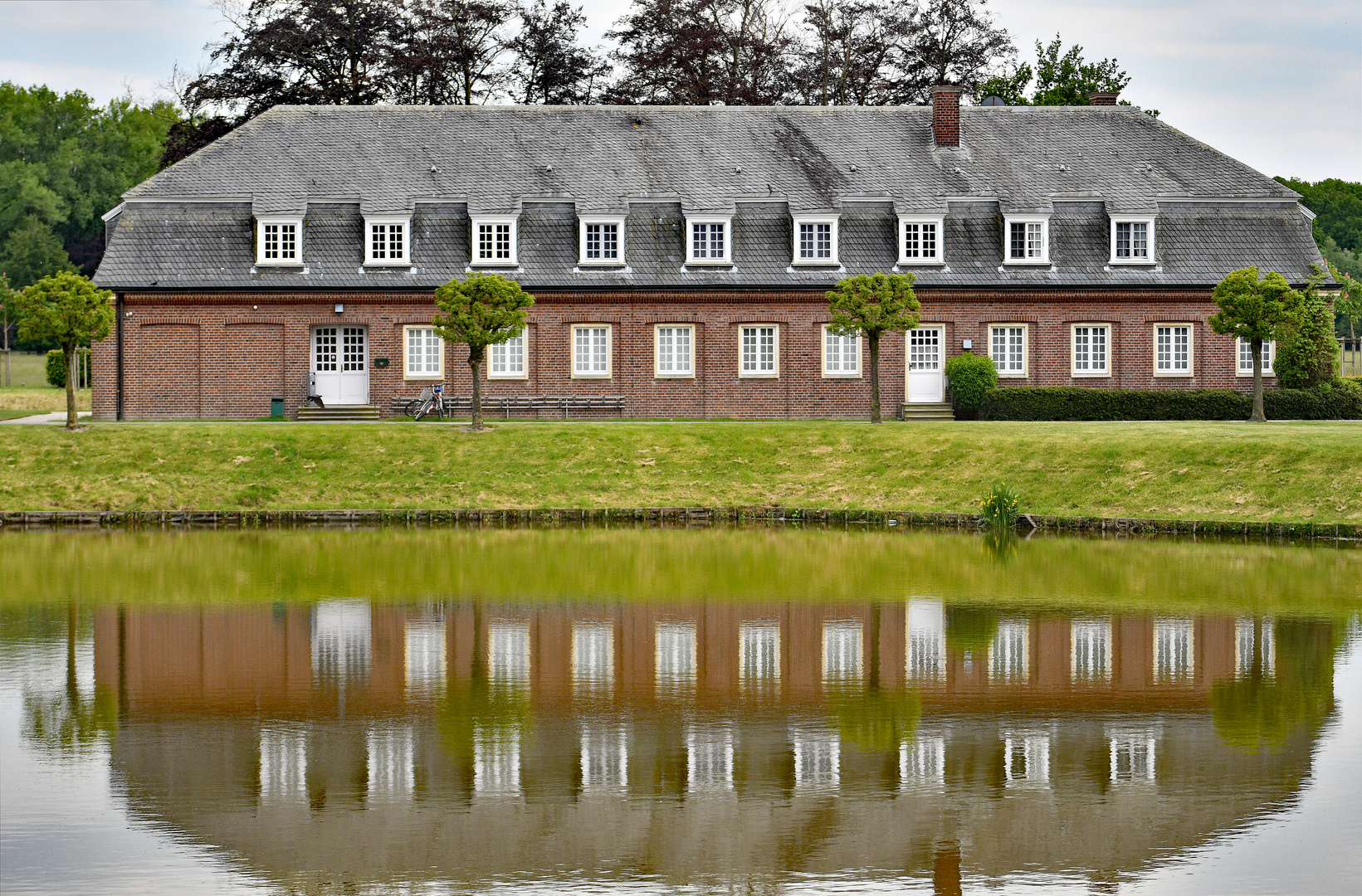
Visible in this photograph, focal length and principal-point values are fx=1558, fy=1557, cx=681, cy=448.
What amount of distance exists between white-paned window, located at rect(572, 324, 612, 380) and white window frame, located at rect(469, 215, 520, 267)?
2401mm

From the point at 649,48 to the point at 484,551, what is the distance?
107 feet

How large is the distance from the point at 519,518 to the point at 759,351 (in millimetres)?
14135

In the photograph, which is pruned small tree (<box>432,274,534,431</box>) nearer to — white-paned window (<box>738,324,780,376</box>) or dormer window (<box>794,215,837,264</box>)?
white-paned window (<box>738,324,780,376</box>)

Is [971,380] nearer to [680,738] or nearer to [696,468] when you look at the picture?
[696,468]

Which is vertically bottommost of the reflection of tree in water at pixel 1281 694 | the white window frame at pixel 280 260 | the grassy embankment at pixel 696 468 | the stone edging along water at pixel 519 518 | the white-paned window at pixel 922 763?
the white-paned window at pixel 922 763

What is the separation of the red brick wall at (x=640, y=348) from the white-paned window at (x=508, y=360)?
0.17 meters

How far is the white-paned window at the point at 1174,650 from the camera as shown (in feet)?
43.3

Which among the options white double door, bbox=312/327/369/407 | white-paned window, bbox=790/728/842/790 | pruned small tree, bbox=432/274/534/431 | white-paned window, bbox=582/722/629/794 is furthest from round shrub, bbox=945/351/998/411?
white-paned window, bbox=582/722/629/794

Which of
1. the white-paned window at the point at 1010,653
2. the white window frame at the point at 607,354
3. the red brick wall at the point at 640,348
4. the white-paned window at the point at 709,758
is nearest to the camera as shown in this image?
the white-paned window at the point at 709,758

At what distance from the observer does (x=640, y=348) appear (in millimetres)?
39438

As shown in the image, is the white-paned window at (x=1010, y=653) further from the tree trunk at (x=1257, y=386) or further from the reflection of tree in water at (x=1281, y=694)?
the tree trunk at (x=1257, y=386)

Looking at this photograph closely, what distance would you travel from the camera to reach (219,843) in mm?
8758

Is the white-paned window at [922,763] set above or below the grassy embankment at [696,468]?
below

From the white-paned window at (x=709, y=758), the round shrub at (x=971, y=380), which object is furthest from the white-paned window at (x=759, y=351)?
the white-paned window at (x=709, y=758)
